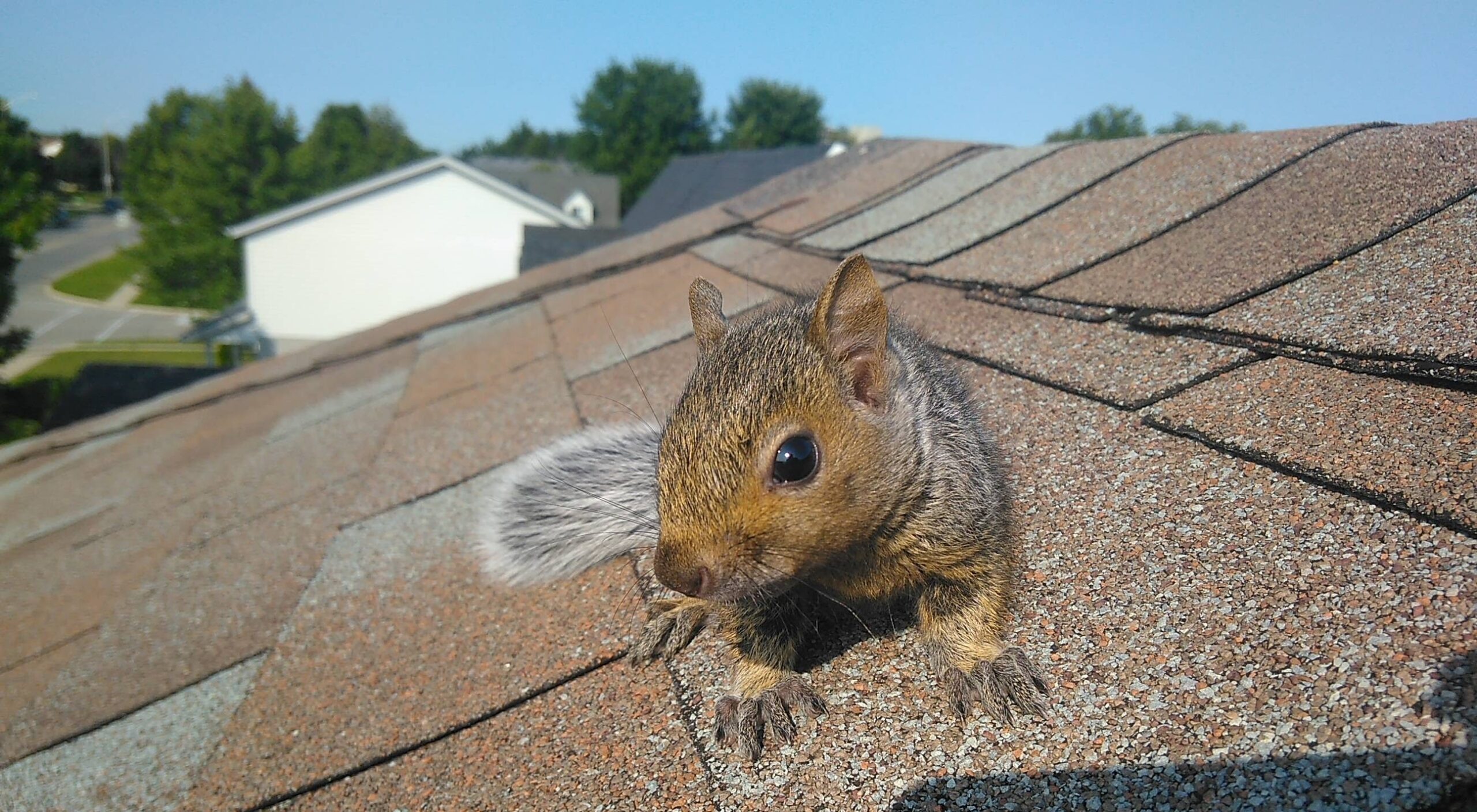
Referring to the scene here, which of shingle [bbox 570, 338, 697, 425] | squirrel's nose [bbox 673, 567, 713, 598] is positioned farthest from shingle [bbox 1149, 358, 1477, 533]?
shingle [bbox 570, 338, 697, 425]

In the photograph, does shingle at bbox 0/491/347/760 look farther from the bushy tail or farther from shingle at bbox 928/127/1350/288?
shingle at bbox 928/127/1350/288

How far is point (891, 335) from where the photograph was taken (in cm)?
229

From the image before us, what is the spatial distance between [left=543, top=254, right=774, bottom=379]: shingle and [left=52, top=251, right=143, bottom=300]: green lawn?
65.4 meters

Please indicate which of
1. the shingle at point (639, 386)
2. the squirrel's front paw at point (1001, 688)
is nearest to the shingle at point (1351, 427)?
the squirrel's front paw at point (1001, 688)

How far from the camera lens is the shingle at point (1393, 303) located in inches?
74.8

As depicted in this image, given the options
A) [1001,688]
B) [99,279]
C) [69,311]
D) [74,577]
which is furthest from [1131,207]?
[99,279]

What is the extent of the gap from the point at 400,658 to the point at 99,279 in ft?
265

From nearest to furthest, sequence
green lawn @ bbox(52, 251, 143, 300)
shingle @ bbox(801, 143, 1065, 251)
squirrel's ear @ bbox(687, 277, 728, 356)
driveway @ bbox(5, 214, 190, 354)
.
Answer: squirrel's ear @ bbox(687, 277, 728, 356) → shingle @ bbox(801, 143, 1065, 251) → driveway @ bbox(5, 214, 190, 354) → green lawn @ bbox(52, 251, 143, 300)

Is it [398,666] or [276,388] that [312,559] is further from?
[276,388]

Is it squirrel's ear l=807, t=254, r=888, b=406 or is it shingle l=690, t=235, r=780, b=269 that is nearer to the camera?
squirrel's ear l=807, t=254, r=888, b=406

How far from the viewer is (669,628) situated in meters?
2.12

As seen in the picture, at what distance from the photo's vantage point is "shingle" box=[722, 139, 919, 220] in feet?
22.1

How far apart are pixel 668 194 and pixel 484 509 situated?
103ft

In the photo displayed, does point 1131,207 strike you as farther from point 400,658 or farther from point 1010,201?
point 400,658
